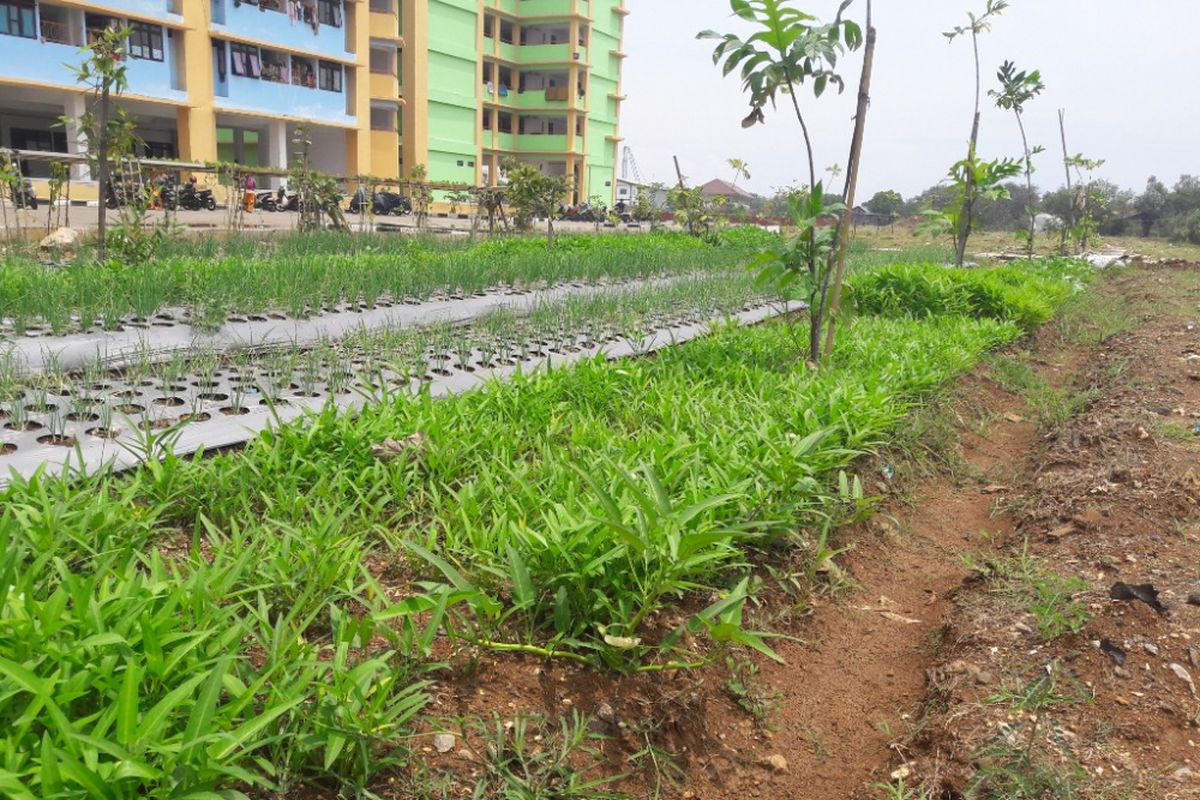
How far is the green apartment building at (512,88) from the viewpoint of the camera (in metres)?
27.7

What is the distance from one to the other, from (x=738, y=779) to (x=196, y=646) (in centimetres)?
107

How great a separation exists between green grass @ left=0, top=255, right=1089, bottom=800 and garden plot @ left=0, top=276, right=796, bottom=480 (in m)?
0.31

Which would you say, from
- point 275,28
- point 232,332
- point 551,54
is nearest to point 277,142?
point 275,28

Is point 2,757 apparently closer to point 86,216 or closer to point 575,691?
point 575,691

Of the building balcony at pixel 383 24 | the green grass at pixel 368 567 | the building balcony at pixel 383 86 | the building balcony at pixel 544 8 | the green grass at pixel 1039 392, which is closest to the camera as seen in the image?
the green grass at pixel 368 567

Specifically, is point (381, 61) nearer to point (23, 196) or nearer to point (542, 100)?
point (542, 100)

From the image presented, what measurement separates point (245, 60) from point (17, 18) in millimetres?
5069

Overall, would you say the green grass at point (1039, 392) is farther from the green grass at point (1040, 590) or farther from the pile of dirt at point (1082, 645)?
the green grass at point (1040, 590)

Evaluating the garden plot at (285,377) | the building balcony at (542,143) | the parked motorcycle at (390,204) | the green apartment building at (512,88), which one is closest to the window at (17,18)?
the parked motorcycle at (390,204)

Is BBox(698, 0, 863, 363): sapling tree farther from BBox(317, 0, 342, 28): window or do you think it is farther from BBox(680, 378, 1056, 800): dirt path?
BBox(317, 0, 342, 28): window

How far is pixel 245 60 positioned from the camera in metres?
21.2

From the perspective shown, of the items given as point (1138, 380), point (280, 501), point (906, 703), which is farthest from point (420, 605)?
point (1138, 380)

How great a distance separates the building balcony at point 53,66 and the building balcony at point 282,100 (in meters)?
1.59

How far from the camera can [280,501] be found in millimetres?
2408
